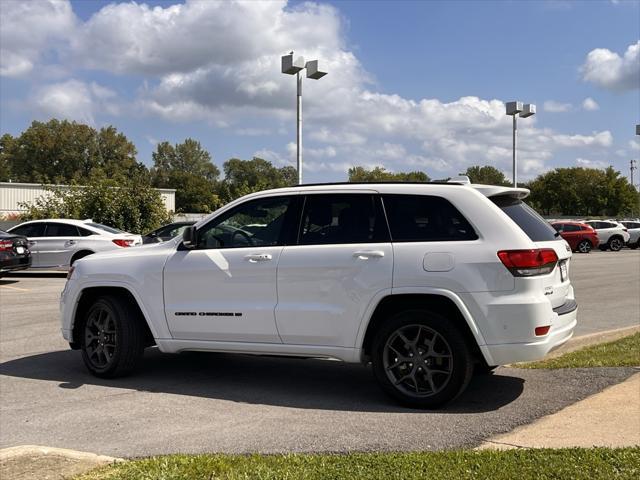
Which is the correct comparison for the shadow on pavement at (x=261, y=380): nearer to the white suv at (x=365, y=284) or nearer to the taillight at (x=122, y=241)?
the white suv at (x=365, y=284)

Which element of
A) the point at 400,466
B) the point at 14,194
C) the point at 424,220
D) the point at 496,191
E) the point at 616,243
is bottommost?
the point at 400,466

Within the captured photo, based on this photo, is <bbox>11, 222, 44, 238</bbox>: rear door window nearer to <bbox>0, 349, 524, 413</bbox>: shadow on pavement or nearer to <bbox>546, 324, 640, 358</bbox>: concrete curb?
<bbox>0, 349, 524, 413</bbox>: shadow on pavement

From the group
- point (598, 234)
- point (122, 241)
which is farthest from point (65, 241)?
point (598, 234)

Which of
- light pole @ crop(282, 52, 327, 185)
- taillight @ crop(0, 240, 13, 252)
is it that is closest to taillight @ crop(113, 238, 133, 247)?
taillight @ crop(0, 240, 13, 252)

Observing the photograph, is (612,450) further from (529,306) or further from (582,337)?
(582,337)

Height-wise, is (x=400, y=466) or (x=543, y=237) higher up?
(x=543, y=237)

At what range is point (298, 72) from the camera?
22.9 meters

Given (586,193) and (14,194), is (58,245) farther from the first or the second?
(586,193)

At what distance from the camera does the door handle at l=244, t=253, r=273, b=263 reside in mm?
5988

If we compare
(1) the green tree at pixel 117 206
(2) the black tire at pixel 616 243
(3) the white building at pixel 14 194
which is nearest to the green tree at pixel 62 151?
(3) the white building at pixel 14 194

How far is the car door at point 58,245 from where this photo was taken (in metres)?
17.9

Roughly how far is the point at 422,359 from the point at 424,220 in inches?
45.7

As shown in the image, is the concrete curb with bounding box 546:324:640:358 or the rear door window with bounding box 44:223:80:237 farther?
the rear door window with bounding box 44:223:80:237

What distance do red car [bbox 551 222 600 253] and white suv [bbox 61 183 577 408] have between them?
29.9m
